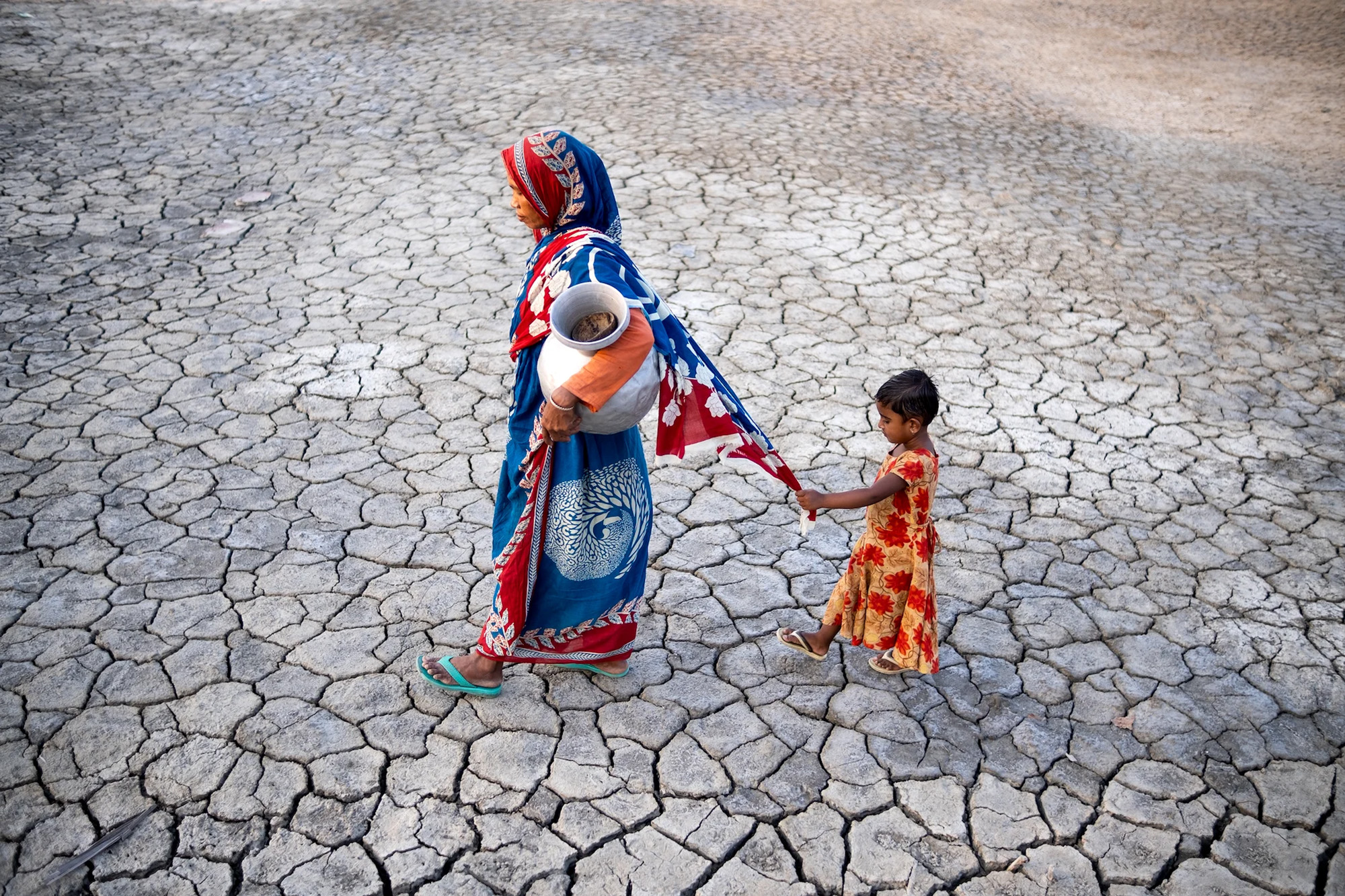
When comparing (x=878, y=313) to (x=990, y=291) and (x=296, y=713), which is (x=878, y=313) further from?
(x=296, y=713)

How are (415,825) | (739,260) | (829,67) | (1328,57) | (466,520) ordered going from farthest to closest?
(1328,57) → (829,67) → (739,260) → (466,520) → (415,825)

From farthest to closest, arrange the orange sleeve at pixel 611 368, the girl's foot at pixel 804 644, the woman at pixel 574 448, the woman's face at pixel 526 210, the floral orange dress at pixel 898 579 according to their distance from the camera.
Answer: the girl's foot at pixel 804 644 → the floral orange dress at pixel 898 579 → the woman's face at pixel 526 210 → the woman at pixel 574 448 → the orange sleeve at pixel 611 368

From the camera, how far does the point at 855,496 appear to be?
2.53 meters

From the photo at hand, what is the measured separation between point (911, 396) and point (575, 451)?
886 millimetres

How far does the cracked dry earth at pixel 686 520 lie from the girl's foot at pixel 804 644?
63 mm

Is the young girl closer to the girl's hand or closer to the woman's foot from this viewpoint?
the girl's hand

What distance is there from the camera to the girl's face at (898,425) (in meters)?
2.54

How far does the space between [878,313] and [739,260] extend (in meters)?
0.94

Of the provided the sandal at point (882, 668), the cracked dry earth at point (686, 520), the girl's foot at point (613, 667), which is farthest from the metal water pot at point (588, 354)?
the sandal at point (882, 668)

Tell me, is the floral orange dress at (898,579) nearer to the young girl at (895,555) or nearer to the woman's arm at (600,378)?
the young girl at (895,555)

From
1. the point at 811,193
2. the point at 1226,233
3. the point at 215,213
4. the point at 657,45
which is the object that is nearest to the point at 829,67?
the point at 657,45

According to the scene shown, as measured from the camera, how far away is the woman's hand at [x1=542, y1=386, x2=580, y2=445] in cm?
223

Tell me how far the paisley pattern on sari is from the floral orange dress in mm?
324

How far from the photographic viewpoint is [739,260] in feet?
18.5
